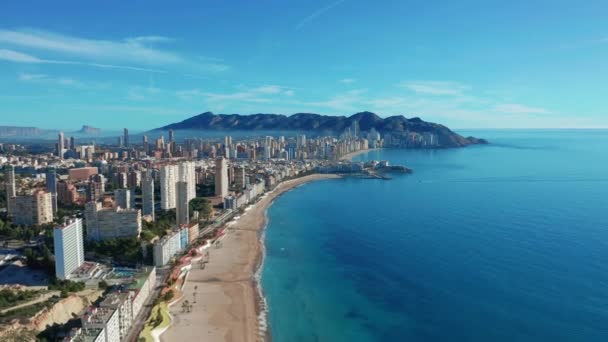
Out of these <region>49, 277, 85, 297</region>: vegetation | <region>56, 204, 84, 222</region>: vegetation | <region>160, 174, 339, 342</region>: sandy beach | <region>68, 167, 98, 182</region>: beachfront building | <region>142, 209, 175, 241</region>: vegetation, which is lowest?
<region>160, 174, 339, 342</region>: sandy beach

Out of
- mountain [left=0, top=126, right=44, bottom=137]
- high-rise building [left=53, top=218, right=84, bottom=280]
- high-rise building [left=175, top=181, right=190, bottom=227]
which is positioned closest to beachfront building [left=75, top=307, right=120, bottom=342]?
high-rise building [left=53, top=218, right=84, bottom=280]

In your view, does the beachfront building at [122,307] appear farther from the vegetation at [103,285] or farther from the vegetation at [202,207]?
the vegetation at [202,207]

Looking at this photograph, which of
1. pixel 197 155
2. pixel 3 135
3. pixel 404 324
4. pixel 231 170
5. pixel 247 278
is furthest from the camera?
pixel 3 135

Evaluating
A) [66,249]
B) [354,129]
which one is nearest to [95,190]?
[66,249]

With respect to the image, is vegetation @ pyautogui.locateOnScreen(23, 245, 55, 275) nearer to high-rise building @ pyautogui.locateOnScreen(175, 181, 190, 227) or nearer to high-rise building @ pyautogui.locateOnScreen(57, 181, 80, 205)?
high-rise building @ pyautogui.locateOnScreen(175, 181, 190, 227)

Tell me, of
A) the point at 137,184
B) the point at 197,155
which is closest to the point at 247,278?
the point at 137,184

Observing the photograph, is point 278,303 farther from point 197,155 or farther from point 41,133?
point 41,133
